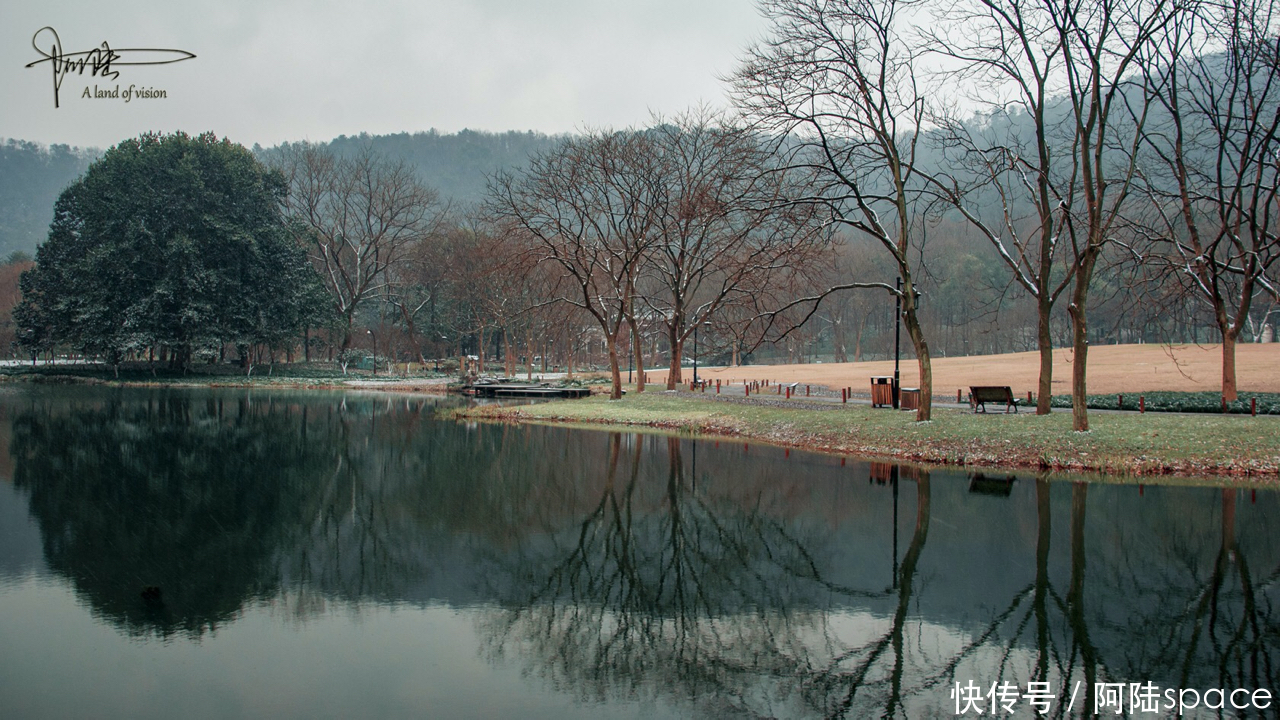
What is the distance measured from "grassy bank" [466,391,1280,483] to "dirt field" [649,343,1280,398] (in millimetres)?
8788

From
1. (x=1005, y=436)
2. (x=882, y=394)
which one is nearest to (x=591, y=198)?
(x=882, y=394)

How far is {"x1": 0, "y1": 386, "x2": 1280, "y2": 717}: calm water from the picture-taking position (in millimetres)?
6867

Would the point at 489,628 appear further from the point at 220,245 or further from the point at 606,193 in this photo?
the point at 220,245

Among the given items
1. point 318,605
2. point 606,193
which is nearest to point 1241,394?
point 606,193

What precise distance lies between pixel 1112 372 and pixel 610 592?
45411 mm

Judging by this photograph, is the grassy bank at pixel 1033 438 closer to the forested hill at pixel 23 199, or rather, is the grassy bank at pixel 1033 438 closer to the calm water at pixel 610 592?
the calm water at pixel 610 592

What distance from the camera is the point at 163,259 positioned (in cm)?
5916

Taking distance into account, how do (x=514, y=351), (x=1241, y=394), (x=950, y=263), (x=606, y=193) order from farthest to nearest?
1. (x=950, y=263)
2. (x=514, y=351)
3. (x=606, y=193)
4. (x=1241, y=394)

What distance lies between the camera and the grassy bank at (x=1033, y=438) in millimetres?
18453

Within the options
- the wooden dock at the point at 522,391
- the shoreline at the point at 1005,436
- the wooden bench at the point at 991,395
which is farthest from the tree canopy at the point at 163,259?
the wooden bench at the point at 991,395

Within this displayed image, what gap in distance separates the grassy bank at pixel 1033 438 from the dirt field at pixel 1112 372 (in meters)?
8.79

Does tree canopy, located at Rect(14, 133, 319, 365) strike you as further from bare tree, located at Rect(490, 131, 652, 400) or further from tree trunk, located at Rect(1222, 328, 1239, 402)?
tree trunk, located at Rect(1222, 328, 1239, 402)

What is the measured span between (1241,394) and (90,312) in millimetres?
65850

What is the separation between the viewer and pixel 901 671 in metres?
7.20
